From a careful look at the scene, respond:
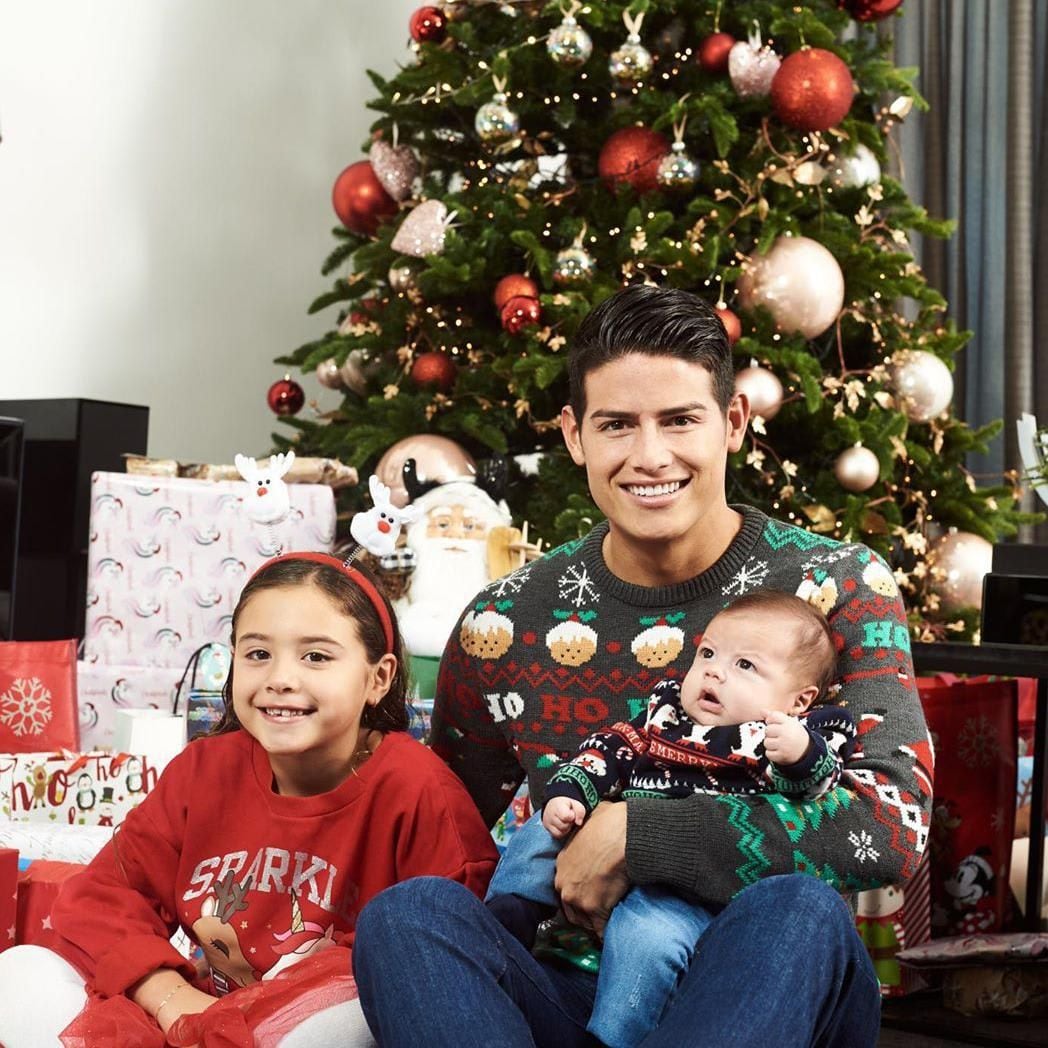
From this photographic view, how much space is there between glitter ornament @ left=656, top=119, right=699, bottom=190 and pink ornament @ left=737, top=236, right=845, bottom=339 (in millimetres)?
238

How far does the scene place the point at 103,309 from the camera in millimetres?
4340

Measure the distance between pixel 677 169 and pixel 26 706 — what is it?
5.95 ft

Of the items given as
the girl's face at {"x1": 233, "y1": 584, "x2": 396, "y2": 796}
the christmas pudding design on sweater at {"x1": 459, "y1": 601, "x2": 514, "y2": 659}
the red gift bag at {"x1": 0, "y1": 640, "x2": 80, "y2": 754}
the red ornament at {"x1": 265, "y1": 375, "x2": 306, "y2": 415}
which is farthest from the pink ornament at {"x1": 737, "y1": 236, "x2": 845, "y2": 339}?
the girl's face at {"x1": 233, "y1": 584, "x2": 396, "y2": 796}

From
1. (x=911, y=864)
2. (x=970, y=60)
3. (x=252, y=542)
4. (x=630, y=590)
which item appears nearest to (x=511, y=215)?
(x=252, y=542)

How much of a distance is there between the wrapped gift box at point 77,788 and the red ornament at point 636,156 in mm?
1908

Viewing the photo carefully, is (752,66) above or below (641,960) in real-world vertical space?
above

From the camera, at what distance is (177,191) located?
4.55 meters

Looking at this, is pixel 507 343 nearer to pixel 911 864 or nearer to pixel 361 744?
pixel 361 744

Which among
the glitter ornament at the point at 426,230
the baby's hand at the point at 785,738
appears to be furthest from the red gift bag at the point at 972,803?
the glitter ornament at the point at 426,230

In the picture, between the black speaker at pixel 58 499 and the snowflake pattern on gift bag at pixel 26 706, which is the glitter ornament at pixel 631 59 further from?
the snowflake pattern on gift bag at pixel 26 706

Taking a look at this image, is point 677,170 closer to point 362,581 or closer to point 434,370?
point 434,370

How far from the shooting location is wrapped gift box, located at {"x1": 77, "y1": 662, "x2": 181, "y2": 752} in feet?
10.3

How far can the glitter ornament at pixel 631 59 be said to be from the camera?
345cm

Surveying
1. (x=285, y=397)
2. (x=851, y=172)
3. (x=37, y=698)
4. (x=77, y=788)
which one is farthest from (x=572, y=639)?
(x=285, y=397)
